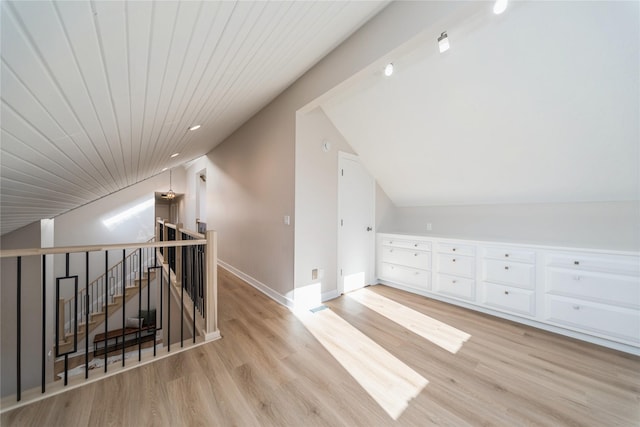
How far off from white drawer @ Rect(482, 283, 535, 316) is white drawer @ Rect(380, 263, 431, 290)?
69cm

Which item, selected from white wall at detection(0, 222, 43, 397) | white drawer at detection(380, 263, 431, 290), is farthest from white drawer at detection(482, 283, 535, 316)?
white wall at detection(0, 222, 43, 397)

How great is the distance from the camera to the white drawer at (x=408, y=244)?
332 centimetres

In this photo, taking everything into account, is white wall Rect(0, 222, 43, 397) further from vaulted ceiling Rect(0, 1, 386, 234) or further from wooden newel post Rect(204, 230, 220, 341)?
wooden newel post Rect(204, 230, 220, 341)

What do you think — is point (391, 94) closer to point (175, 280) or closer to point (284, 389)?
point (284, 389)

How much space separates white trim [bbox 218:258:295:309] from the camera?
9.57ft

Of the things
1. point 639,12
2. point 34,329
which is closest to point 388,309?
point 639,12

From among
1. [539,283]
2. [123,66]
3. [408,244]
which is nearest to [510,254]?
[539,283]

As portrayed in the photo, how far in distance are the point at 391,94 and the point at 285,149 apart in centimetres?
138

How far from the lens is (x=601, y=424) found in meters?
1.35

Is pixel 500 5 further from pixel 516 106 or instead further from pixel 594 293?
pixel 594 293

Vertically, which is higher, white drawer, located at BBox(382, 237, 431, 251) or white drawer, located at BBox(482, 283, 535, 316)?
white drawer, located at BBox(382, 237, 431, 251)

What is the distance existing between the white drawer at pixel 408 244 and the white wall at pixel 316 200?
3.20 ft

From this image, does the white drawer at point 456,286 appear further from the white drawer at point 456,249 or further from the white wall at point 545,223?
the white wall at point 545,223

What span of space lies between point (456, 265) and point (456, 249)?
8.1 inches
